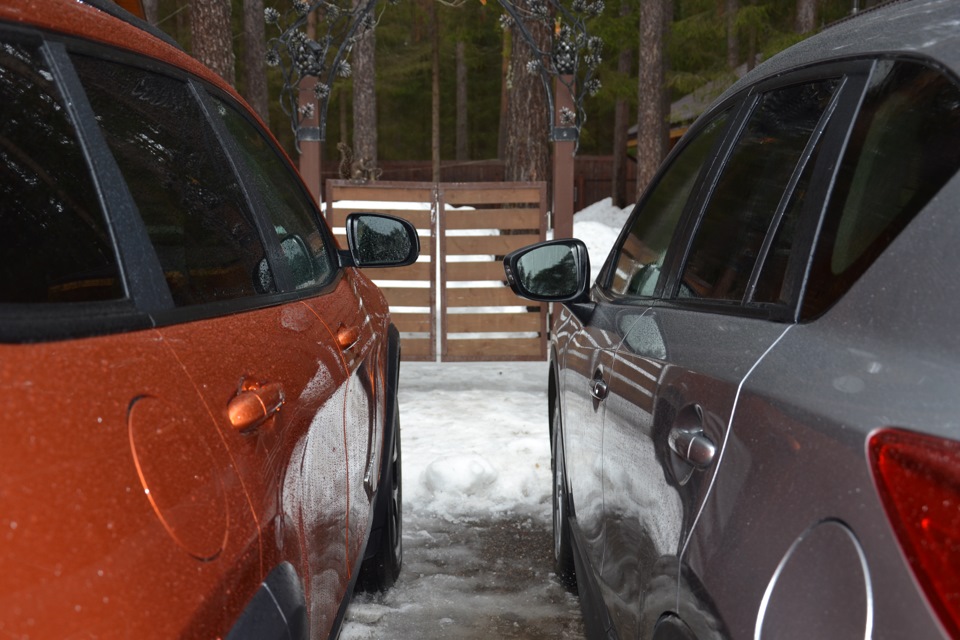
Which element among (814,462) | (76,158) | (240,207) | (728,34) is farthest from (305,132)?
(728,34)

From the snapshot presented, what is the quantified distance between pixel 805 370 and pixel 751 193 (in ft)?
2.71

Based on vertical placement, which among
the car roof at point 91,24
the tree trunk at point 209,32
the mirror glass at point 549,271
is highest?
the tree trunk at point 209,32

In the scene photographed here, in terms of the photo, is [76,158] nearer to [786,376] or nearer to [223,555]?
[223,555]

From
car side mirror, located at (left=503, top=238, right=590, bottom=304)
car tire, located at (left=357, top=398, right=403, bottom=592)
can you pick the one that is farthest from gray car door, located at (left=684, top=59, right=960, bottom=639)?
car tire, located at (left=357, top=398, right=403, bottom=592)

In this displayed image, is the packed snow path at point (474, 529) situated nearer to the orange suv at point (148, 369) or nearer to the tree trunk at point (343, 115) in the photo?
the orange suv at point (148, 369)

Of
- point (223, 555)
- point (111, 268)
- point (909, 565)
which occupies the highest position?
point (111, 268)

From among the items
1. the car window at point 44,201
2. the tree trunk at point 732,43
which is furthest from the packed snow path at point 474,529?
the tree trunk at point 732,43

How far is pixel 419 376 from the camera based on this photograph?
9711mm

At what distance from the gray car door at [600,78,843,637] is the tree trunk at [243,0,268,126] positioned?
2673 cm

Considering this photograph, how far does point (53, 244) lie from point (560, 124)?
779 centimetres

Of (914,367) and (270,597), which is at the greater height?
(914,367)

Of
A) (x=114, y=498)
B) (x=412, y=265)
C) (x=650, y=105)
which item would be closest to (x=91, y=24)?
(x=114, y=498)

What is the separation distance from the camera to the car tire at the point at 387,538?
3.81 metres

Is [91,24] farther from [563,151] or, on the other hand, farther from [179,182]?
[563,151]
